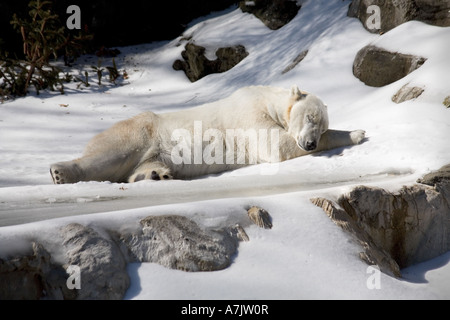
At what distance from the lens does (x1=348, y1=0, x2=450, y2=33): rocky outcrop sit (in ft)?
26.2

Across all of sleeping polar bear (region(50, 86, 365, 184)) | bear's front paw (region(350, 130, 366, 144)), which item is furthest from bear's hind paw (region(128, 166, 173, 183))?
bear's front paw (region(350, 130, 366, 144))

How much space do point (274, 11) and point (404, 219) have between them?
28.9 ft

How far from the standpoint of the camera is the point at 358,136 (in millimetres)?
5785

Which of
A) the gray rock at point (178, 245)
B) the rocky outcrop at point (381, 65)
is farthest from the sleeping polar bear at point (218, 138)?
the gray rock at point (178, 245)

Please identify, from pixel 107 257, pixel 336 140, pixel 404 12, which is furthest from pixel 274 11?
pixel 107 257

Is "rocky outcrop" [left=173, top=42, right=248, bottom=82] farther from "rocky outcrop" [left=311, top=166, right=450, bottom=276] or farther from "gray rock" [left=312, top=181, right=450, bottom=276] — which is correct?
"gray rock" [left=312, top=181, right=450, bottom=276]

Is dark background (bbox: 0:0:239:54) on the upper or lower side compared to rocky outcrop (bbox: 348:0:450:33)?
lower

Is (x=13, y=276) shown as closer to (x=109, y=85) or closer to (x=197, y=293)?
(x=197, y=293)

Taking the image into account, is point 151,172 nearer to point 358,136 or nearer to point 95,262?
point 358,136

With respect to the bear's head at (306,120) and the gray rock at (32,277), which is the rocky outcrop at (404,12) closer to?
the bear's head at (306,120)

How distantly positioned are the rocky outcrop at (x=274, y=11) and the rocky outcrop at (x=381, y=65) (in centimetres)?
366

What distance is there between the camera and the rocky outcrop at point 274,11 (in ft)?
38.4

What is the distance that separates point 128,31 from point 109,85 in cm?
310

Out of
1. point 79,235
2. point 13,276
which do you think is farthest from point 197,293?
point 13,276
